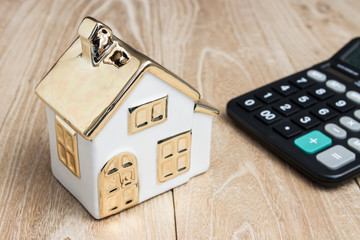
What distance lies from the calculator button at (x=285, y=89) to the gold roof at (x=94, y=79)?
17cm

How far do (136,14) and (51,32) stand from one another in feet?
0.39

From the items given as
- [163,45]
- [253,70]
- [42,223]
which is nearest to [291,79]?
[253,70]

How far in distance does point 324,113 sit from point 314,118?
0.5 inches

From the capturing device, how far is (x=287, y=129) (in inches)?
16.8

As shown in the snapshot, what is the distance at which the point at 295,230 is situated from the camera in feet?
1.17

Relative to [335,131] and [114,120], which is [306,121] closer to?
[335,131]

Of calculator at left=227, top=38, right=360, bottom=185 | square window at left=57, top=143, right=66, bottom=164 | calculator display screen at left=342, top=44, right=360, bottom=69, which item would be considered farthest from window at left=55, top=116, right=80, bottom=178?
calculator display screen at left=342, top=44, right=360, bottom=69

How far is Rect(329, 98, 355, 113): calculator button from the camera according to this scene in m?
0.45

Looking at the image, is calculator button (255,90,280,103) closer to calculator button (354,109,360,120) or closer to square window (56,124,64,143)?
calculator button (354,109,360,120)

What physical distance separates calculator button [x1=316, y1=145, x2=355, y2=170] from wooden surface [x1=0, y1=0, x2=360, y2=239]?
2cm

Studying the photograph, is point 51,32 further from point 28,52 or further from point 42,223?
point 42,223

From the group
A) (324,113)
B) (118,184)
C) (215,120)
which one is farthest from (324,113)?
(118,184)

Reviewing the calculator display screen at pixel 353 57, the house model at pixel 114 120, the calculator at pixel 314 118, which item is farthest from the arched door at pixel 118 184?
the calculator display screen at pixel 353 57

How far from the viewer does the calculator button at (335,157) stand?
388 mm
